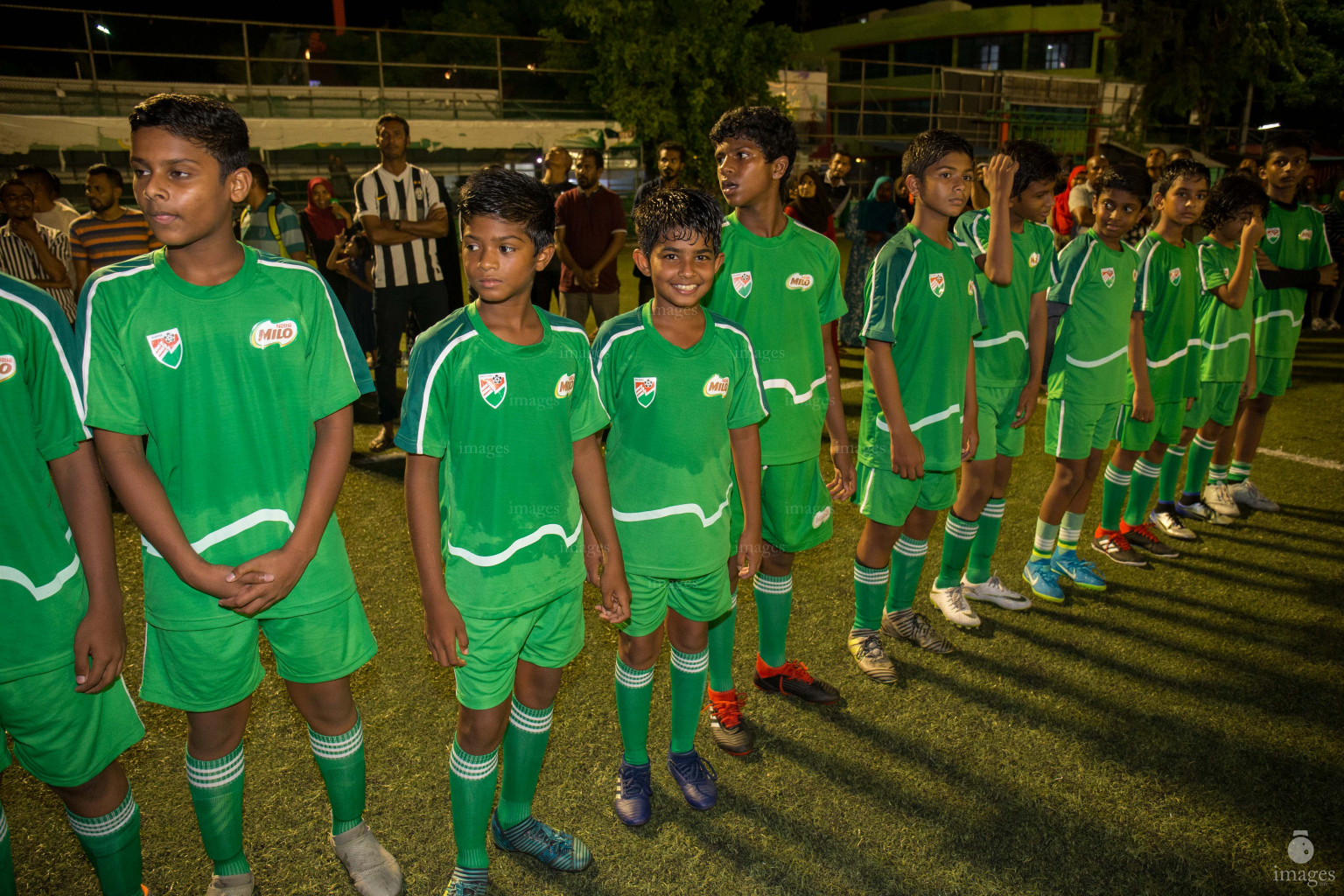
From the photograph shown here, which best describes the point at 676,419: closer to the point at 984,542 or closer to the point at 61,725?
the point at 61,725

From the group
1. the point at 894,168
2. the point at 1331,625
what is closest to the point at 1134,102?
the point at 894,168

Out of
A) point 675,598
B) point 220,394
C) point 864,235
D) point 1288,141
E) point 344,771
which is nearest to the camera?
point 220,394

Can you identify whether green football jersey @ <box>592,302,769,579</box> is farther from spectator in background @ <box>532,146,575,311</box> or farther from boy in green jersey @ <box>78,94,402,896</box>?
spectator in background @ <box>532,146,575,311</box>

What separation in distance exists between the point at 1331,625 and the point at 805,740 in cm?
263

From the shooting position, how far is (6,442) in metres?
1.67

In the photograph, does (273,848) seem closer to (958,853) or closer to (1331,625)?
(958,853)

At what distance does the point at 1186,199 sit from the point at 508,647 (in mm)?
3853

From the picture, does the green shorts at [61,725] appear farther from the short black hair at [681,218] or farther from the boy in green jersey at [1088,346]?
the boy in green jersey at [1088,346]

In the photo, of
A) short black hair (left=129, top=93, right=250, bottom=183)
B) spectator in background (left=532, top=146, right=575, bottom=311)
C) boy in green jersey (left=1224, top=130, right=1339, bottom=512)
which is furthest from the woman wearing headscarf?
short black hair (left=129, top=93, right=250, bottom=183)

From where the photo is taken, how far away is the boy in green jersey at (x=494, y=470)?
195cm

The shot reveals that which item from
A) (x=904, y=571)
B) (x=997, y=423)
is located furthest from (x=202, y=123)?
(x=997, y=423)

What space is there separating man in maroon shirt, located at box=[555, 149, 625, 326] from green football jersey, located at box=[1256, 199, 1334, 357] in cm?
454

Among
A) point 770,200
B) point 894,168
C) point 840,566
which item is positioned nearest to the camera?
point 770,200

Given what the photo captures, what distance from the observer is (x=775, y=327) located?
2834mm
